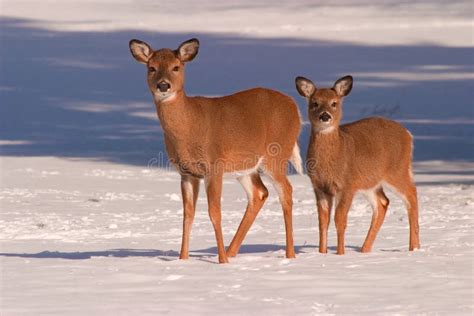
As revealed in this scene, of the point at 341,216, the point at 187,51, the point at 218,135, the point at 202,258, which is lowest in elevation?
the point at 202,258

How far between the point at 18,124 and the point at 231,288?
2042cm

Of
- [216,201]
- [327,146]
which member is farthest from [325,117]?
[216,201]

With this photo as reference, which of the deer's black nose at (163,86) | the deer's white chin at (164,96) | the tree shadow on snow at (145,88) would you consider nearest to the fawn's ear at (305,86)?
the deer's white chin at (164,96)

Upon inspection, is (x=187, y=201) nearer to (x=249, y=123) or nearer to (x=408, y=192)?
(x=249, y=123)

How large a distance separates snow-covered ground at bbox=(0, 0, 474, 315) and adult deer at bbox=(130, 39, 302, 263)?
581 mm

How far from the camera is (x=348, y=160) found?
43.7 feet

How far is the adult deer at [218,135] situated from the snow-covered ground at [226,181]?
0.58 metres

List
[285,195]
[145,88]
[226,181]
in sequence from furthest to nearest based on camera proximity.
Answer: [145,88] < [226,181] < [285,195]

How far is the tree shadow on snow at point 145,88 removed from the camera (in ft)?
89.6

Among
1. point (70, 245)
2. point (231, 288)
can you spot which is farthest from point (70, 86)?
point (231, 288)

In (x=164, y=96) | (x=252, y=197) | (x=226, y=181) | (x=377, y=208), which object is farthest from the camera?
(x=226, y=181)

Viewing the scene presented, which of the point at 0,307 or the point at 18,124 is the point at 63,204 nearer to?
the point at 0,307

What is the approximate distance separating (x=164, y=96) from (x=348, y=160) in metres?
2.09

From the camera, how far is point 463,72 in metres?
38.9
